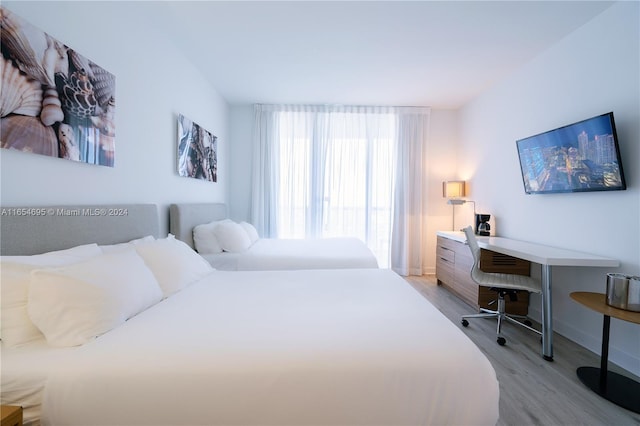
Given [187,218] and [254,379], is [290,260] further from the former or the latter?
[254,379]

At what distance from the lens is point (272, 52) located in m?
3.05

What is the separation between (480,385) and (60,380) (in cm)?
150

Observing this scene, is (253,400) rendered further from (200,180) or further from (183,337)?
(200,180)

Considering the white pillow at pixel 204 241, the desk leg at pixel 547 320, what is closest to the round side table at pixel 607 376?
the desk leg at pixel 547 320

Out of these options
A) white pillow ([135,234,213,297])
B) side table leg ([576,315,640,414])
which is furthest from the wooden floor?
white pillow ([135,234,213,297])

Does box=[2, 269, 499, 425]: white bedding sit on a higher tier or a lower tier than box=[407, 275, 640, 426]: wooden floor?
higher

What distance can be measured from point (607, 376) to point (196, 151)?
417 centimetres

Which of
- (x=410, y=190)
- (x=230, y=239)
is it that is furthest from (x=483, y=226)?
(x=230, y=239)

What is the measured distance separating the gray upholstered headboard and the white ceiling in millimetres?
1651

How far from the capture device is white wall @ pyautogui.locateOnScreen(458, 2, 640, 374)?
216cm

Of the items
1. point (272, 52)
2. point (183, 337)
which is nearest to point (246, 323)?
point (183, 337)

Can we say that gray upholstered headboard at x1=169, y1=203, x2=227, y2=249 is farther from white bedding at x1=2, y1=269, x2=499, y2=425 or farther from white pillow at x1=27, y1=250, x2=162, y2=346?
white bedding at x1=2, y1=269, x2=499, y2=425

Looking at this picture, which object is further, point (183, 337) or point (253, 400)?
point (183, 337)

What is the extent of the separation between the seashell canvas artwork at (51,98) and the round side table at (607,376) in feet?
11.0
